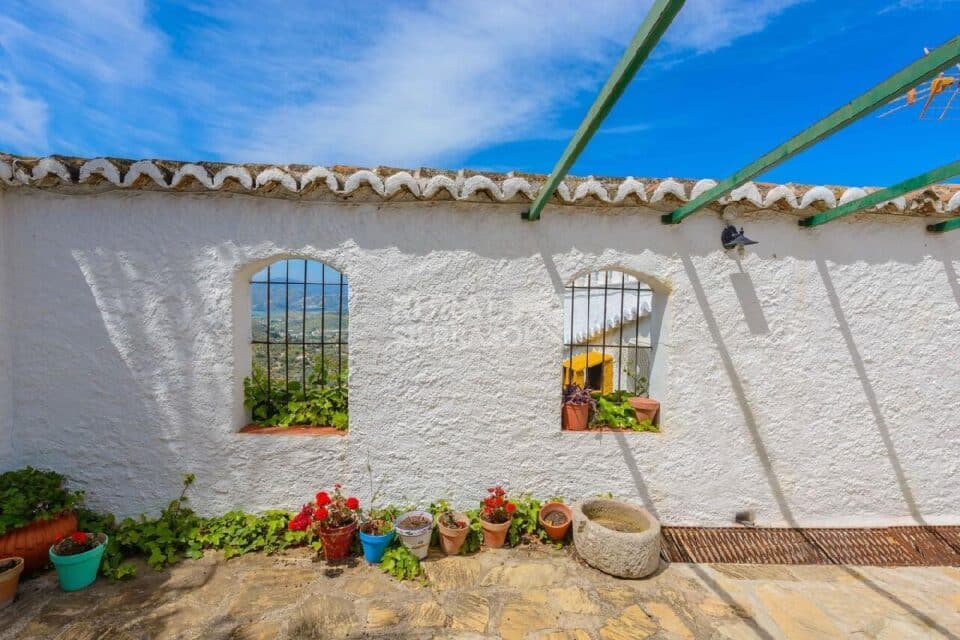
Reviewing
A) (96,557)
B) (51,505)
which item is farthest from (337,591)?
(51,505)

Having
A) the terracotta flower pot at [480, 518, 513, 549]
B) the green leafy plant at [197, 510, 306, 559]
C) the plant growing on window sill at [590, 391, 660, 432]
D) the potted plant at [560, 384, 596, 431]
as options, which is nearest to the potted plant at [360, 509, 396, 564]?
the green leafy plant at [197, 510, 306, 559]

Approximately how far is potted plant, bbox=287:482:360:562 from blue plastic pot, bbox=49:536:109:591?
1306 millimetres

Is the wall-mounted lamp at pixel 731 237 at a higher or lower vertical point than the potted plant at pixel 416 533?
higher

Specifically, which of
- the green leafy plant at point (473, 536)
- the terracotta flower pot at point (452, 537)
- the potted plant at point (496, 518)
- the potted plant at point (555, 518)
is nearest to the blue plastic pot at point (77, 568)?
the terracotta flower pot at point (452, 537)

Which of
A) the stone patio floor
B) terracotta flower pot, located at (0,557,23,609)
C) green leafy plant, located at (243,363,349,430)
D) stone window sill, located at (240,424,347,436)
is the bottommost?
the stone patio floor

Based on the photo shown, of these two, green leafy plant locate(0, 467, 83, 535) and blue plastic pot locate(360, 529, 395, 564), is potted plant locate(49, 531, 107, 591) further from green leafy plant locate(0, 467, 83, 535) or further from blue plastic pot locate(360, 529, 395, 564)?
blue plastic pot locate(360, 529, 395, 564)

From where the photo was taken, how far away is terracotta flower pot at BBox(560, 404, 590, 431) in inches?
156

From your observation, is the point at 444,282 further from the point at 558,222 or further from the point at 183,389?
the point at 183,389

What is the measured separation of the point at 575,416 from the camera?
3.96 metres

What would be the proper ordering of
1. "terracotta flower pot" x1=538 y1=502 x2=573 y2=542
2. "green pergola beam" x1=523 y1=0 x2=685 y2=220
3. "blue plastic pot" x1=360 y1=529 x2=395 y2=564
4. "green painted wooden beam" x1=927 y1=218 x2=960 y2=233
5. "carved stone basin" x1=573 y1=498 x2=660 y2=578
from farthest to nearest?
1. "green painted wooden beam" x1=927 y1=218 x2=960 y2=233
2. "terracotta flower pot" x1=538 y1=502 x2=573 y2=542
3. "blue plastic pot" x1=360 y1=529 x2=395 y2=564
4. "carved stone basin" x1=573 y1=498 x2=660 y2=578
5. "green pergola beam" x1=523 y1=0 x2=685 y2=220

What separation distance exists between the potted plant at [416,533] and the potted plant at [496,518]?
1.54 feet

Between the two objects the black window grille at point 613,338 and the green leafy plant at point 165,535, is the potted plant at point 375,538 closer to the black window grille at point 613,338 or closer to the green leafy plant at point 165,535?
the green leafy plant at point 165,535

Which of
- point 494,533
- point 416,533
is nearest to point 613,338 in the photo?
point 494,533

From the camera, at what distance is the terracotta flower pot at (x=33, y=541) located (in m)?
3.12
